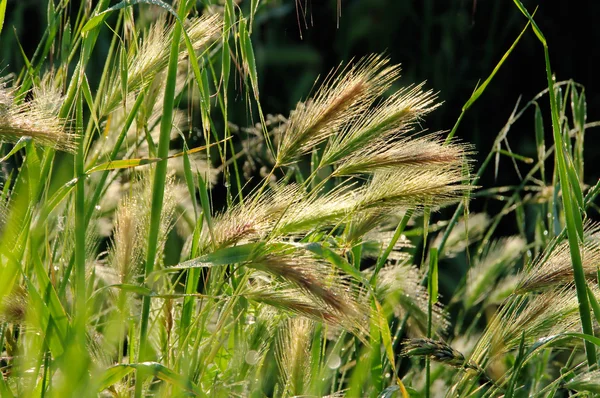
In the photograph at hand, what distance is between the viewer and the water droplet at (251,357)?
3.41 feet

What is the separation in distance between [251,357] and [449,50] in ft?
6.17

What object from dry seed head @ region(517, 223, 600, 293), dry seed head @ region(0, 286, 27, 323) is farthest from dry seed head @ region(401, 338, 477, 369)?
dry seed head @ region(0, 286, 27, 323)

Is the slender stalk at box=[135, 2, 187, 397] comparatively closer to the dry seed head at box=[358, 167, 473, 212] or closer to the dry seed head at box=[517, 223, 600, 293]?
the dry seed head at box=[358, 167, 473, 212]

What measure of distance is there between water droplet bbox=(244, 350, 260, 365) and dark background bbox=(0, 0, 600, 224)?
1722 millimetres

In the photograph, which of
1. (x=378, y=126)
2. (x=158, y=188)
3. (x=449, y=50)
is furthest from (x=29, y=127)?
(x=449, y=50)

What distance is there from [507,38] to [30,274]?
7.59 ft

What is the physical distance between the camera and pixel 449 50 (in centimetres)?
274

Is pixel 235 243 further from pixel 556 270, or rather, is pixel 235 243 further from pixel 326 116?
pixel 556 270

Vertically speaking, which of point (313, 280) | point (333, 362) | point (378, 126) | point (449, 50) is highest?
point (378, 126)

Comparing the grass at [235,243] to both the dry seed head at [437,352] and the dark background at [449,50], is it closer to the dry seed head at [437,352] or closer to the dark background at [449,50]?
the dry seed head at [437,352]

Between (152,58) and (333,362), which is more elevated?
(152,58)

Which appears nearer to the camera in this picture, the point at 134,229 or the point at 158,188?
the point at 158,188

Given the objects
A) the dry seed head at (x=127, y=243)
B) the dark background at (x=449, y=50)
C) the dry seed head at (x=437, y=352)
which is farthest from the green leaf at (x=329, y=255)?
the dark background at (x=449, y=50)

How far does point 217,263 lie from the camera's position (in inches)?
32.6
